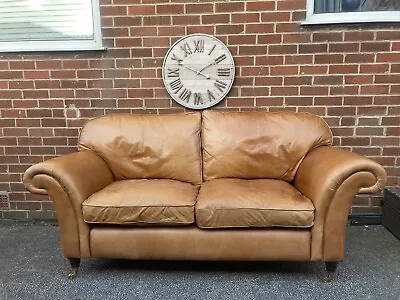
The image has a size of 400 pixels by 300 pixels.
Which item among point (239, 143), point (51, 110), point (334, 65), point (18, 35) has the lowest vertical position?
point (239, 143)

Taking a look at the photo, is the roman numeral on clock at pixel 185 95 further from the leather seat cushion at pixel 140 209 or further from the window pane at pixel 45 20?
the leather seat cushion at pixel 140 209

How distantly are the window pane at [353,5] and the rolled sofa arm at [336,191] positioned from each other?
1140mm

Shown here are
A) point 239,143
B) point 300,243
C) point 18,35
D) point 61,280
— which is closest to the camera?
point 300,243

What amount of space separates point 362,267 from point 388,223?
0.63 meters

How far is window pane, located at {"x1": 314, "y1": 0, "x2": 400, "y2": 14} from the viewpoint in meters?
2.37

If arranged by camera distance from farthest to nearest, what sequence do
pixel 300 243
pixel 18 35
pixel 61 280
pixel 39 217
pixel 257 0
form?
pixel 39 217, pixel 18 35, pixel 257 0, pixel 61 280, pixel 300 243

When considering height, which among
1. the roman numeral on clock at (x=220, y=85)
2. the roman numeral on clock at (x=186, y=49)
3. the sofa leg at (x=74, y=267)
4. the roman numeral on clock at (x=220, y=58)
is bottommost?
the sofa leg at (x=74, y=267)

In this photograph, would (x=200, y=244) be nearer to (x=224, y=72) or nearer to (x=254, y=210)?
(x=254, y=210)

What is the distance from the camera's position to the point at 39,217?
2762 mm

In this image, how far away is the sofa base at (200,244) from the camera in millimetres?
1791

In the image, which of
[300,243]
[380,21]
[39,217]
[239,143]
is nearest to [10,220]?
[39,217]

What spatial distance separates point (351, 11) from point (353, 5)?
0.04m

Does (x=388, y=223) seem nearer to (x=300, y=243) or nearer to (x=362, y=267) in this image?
(x=362, y=267)

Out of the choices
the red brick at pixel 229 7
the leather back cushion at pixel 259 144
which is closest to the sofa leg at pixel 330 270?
the leather back cushion at pixel 259 144
